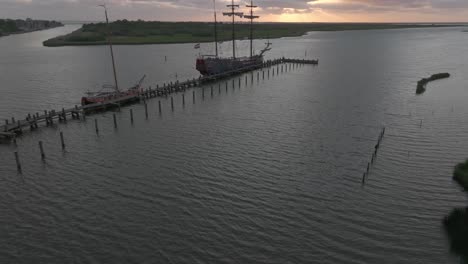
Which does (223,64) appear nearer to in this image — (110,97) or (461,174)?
(110,97)

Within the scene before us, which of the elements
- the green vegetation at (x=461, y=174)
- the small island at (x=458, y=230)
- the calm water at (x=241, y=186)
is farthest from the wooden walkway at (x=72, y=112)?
the green vegetation at (x=461, y=174)

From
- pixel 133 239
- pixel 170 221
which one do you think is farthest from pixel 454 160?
pixel 133 239

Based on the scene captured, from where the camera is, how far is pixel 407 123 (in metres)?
40.9

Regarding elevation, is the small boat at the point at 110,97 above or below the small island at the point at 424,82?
above

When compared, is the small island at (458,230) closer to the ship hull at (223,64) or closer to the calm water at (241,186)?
the calm water at (241,186)

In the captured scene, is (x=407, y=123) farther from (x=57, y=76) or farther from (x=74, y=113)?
(x=57, y=76)

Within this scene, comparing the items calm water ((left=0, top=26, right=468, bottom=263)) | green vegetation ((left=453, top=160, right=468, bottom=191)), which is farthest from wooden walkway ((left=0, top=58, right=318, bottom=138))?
green vegetation ((left=453, top=160, right=468, bottom=191))

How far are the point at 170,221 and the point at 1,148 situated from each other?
76.5ft

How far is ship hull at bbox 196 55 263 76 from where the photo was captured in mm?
72938

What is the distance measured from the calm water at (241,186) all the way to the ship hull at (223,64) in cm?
2197

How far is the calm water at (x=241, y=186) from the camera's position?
1945 centimetres

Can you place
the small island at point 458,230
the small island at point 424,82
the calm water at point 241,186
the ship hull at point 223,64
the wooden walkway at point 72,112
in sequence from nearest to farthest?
the small island at point 458,230
the calm water at point 241,186
the wooden walkway at point 72,112
the small island at point 424,82
the ship hull at point 223,64

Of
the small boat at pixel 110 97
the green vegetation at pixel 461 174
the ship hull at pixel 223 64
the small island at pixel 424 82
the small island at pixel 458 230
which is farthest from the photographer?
the ship hull at pixel 223 64

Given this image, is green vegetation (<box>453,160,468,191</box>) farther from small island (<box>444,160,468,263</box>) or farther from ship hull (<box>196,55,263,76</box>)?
ship hull (<box>196,55,263,76</box>)
